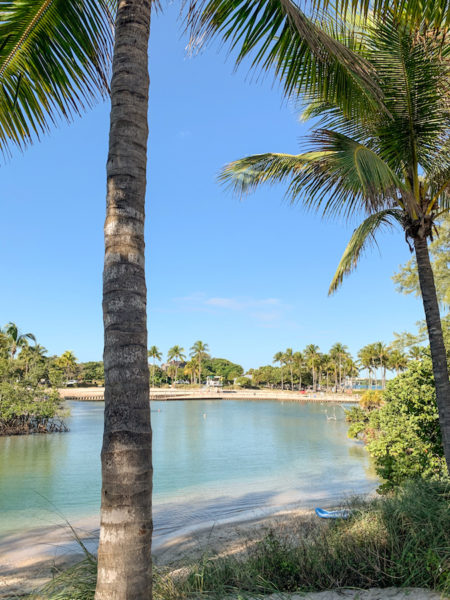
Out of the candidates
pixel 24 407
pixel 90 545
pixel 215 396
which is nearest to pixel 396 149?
pixel 90 545

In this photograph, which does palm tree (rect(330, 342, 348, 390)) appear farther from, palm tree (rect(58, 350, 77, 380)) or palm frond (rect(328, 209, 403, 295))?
palm frond (rect(328, 209, 403, 295))

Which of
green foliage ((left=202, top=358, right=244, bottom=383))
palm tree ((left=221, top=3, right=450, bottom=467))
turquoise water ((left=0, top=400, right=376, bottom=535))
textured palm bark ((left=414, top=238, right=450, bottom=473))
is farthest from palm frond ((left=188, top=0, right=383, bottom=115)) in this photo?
green foliage ((left=202, top=358, right=244, bottom=383))

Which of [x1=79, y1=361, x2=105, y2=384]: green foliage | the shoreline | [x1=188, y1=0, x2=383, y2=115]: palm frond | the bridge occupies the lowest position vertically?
the bridge

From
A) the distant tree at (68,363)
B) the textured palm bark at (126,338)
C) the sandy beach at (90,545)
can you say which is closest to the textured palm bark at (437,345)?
the sandy beach at (90,545)

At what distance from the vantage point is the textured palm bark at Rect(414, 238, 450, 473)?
5.88m

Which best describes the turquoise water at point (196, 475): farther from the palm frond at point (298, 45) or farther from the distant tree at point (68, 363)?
the distant tree at point (68, 363)

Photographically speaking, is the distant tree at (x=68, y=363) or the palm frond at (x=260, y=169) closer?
the palm frond at (x=260, y=169)

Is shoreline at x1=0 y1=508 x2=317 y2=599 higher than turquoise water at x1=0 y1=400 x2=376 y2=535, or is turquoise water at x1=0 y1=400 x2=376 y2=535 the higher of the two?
shoreline at x1=0 y1=508 x2=317 y2=599

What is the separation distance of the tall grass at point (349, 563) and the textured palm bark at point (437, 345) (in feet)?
3.44

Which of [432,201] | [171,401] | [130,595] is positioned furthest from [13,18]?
[171,401]

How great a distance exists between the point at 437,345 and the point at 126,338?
4.98 meters

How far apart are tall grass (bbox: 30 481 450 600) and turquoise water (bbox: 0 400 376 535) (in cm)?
790

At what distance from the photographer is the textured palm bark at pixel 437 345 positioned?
19.3ft

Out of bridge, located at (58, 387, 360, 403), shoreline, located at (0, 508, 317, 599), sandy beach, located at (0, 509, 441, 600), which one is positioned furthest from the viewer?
bridge, located at (58, 387, 360, 403)
